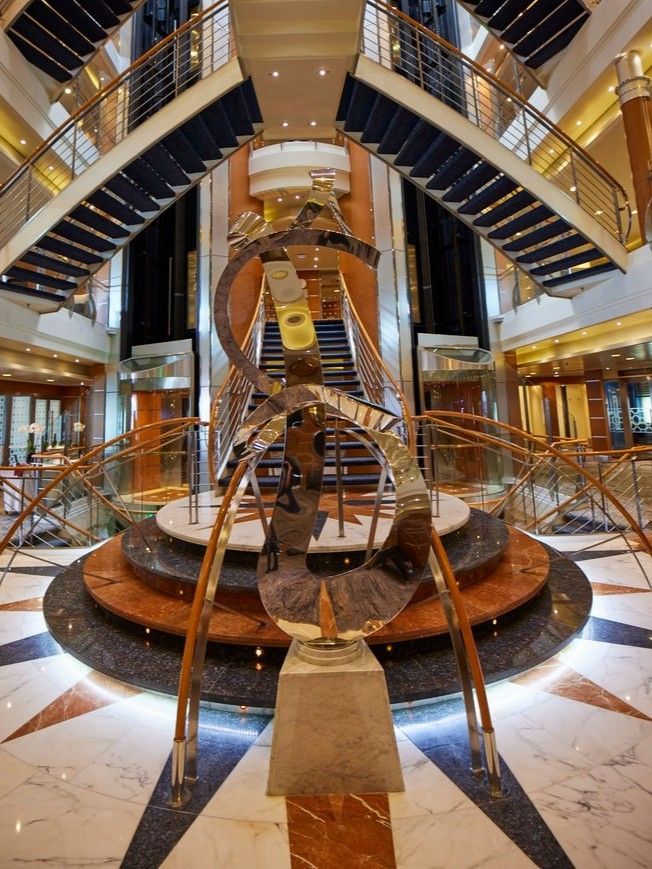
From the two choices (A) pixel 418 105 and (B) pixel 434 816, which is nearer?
(B) pixel 434 816

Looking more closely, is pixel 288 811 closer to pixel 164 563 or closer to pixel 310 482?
pixel 310 482

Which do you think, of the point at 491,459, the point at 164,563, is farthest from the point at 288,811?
the point at 491,459

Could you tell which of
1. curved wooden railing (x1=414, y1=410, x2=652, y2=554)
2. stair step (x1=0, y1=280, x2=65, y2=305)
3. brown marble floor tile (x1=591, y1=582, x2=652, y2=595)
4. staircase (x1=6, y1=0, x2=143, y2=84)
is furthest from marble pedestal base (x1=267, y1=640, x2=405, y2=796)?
staircase (x1=6, y1=0, x2=143, y2=84)

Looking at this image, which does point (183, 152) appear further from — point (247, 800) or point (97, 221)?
point (247, 800)

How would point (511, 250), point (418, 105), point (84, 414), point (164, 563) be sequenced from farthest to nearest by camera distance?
1. point (84, 414)
2. point (511, 250)
3. point (418, 105)
4. point (164, 563)

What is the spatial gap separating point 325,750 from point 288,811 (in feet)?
0.58

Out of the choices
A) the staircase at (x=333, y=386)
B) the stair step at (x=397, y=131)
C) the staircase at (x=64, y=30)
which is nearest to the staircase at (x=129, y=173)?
the staircase at (x=64, y=30)

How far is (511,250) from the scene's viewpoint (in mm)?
5984

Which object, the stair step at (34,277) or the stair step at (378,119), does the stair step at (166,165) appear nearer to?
the stair step at (34,277)

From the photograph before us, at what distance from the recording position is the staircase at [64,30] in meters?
5.51

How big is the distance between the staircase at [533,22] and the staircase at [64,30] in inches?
196

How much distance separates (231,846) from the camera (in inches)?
44.0

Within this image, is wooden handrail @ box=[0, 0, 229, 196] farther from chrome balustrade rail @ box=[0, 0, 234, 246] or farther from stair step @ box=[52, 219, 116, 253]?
stair step @ box=[52, 219, 116, 253]

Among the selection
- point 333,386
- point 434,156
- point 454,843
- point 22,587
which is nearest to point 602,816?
point 454,843
